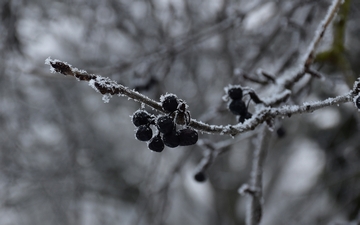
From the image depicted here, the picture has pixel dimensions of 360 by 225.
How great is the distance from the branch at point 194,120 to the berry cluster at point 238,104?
10 cm

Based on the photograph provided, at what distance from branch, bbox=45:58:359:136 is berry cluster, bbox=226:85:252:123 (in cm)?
10

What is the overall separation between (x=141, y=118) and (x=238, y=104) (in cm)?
47

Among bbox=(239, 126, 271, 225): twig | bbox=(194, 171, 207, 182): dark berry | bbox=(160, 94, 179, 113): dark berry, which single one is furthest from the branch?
bbox=(194, 171, 207, 182): dark berry

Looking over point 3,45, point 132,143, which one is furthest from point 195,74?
point 132,143

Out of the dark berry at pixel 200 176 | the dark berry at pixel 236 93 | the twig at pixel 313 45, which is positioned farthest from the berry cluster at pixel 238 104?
the dark berry at pixel 200 176

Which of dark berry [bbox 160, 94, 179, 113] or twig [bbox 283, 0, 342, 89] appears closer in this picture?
dark berry [bbox 160, 94, 179, 113]

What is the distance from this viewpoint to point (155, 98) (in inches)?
138

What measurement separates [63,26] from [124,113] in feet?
8.73

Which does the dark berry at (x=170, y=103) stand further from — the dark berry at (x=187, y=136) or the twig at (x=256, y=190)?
the twig at (x=256, y=190)

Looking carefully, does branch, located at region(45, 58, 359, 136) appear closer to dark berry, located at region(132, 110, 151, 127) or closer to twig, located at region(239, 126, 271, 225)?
dark berry, located at region(132, 110, 151, 127)

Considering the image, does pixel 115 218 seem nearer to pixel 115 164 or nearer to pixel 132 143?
Answer: pixel 115 164

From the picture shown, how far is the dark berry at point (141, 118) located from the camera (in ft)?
3.67

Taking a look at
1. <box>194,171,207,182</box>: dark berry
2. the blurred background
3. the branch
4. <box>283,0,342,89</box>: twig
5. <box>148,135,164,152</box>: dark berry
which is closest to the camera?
the branch

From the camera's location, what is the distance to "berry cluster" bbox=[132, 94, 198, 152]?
3.28 ft
